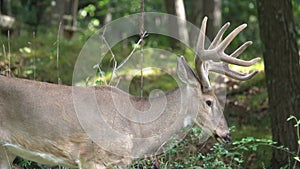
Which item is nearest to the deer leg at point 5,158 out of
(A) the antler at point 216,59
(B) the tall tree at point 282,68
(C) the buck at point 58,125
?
(C) the buck at point 58,125

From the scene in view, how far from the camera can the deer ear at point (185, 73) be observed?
22.0ft

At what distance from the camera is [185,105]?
6953 mm

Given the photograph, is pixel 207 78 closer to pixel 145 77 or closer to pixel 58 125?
pixel 58 125

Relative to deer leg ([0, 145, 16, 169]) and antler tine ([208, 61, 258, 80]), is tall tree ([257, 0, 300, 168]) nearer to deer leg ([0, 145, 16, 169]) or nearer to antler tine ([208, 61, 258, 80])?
antler tine ([208, 61, 258, 80])

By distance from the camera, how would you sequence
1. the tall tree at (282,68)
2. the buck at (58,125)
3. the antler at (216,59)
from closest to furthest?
the buck at (58,125), the antler at (216,59), the tall tree at (282,68)

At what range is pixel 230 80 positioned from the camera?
11.1 m

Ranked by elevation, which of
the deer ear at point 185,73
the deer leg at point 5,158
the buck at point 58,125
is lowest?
the deer leg at point 5,158

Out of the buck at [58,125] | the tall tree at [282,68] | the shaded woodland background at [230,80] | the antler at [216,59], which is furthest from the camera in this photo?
the tall tree at [282,68]

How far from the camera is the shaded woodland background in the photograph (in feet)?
24.8

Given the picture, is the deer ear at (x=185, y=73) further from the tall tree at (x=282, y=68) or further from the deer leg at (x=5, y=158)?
the deer leg at (x=5, y=158)

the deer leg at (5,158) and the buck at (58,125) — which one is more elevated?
the buck at (58,125)

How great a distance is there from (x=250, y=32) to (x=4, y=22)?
8.69 metres

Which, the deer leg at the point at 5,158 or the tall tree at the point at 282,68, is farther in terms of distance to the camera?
the tall tree at the point at 282,68

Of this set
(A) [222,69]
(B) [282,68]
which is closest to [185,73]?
(A) [222,69]
